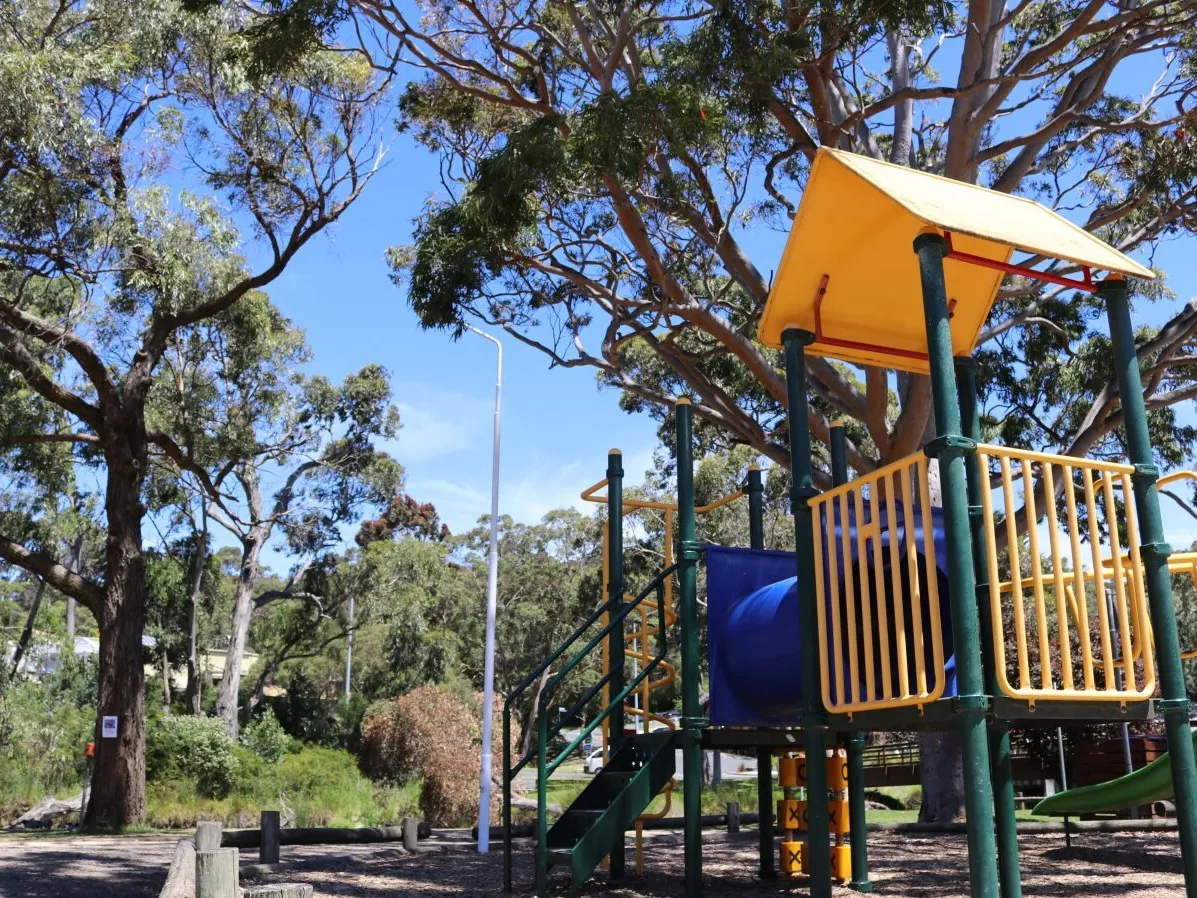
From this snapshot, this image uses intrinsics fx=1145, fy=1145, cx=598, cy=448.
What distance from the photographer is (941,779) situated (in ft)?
51.8

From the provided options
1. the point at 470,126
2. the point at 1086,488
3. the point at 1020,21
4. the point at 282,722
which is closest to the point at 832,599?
the point at 1086,488

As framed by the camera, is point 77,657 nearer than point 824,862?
No

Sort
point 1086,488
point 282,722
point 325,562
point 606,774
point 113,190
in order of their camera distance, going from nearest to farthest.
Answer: point 1086,488
point 606,774
point 113,190
point 325,562
point 282,722

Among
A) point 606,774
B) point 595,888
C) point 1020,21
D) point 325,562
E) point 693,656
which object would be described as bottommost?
point 595,888

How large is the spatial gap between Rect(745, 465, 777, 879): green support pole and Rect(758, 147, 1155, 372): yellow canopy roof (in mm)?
2120

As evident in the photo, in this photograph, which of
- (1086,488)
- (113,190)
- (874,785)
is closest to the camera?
(1086,488)

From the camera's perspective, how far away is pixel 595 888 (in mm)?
8664

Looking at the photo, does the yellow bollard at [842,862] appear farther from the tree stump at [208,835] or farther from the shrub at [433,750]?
the shrub at [433,750]

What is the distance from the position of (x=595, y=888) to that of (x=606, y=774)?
0.92 metres

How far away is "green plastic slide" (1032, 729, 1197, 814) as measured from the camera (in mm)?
7277

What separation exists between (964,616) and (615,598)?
4112mm

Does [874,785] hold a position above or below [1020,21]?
below

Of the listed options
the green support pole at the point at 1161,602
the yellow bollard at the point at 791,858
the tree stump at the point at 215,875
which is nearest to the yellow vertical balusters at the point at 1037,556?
the green support pole at the point at 1161,602

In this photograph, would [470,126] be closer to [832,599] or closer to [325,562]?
[832,599]
